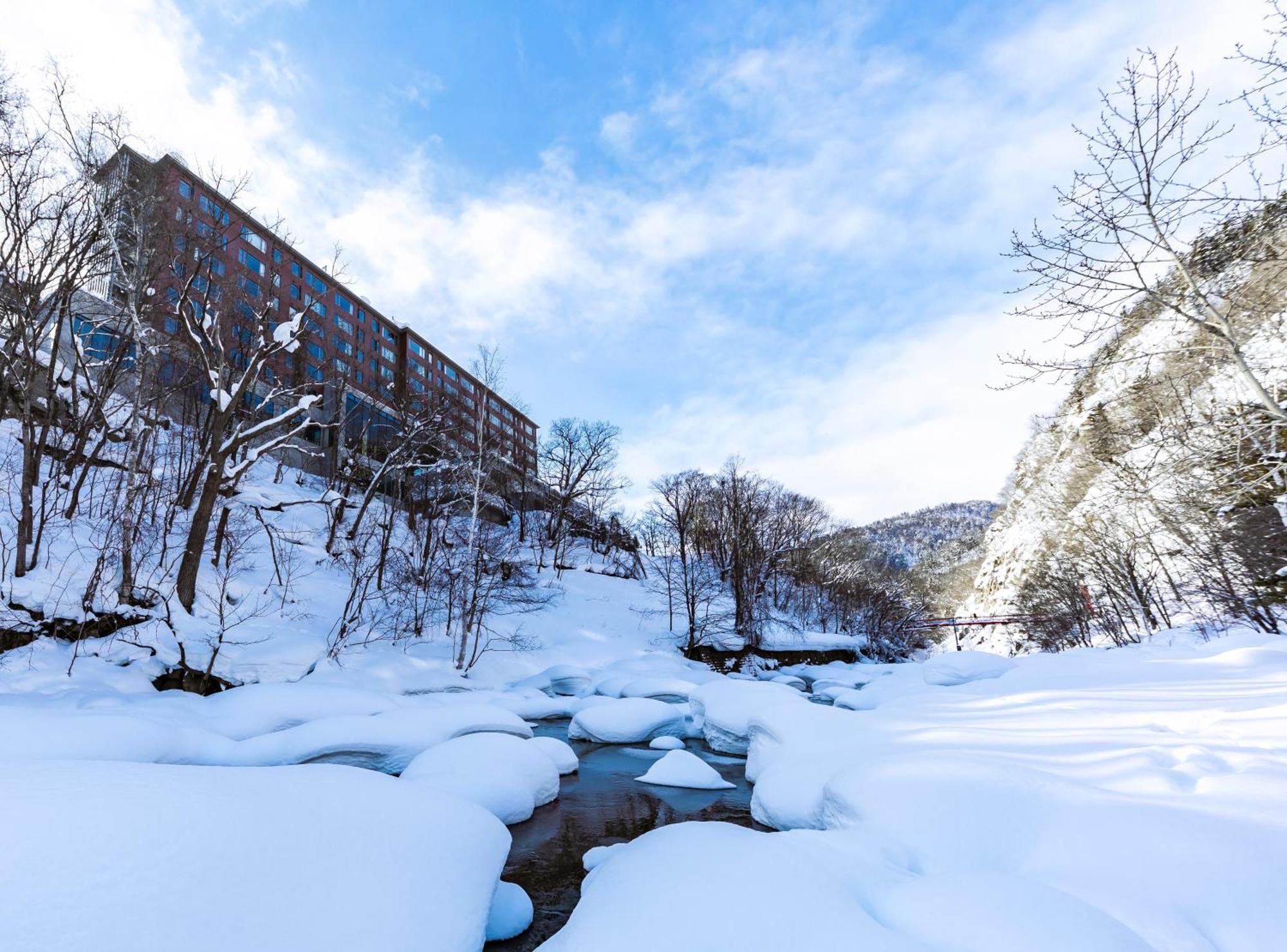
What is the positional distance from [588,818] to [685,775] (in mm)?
2011

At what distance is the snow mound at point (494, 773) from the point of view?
6113 millimetres

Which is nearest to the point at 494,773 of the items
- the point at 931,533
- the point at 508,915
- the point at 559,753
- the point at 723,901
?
the point at 559,753

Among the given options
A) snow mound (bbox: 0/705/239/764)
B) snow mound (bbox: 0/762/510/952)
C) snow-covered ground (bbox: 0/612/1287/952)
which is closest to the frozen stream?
snow-covered ground (bbox: 0/612/1287/952)

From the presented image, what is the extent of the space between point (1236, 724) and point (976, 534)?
118m

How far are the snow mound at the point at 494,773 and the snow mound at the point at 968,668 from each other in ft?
34.3

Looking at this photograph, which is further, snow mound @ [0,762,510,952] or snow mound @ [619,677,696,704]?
snow mound @ [619,677,696,704]

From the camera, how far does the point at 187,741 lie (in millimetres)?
6246

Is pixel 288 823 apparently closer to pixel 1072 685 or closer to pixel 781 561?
pixel 1072 685

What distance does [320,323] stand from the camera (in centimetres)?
1995

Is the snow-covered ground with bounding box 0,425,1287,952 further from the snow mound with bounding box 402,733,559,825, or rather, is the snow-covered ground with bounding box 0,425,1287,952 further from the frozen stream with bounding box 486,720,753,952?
the frozen stream with bounding box 486,720,753,952

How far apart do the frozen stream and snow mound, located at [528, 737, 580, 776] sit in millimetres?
151

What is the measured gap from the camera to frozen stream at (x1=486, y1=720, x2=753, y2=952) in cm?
467

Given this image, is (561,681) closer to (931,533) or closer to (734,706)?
(734,706)

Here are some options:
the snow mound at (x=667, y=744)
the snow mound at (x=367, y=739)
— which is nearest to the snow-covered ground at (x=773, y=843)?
the snow mound at (x=367, y=739)
